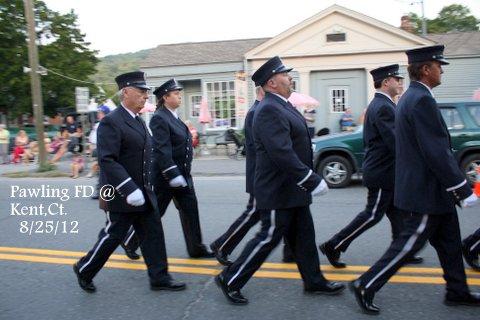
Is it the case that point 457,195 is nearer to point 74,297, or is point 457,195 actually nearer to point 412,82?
point 412,82

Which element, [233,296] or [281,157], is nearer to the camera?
[281,157]

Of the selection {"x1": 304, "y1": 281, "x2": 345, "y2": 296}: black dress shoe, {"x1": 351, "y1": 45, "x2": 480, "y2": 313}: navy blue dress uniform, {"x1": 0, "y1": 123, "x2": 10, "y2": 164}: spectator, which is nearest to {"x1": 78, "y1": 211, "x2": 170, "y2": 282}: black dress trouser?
{"x1": 304, "y1": 281, "x2": 345, "y2": 296}: black dress shoe

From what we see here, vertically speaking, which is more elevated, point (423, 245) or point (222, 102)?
point (222, 102)

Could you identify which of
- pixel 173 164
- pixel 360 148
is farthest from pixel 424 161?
pixel 360 148

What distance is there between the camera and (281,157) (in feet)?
13.1

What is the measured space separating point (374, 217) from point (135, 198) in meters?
2.18

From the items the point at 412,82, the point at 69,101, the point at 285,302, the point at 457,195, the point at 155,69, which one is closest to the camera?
the point at 457,195

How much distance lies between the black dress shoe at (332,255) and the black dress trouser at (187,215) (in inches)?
52.0

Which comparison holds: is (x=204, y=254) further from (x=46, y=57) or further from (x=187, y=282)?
(x=46, y=57)

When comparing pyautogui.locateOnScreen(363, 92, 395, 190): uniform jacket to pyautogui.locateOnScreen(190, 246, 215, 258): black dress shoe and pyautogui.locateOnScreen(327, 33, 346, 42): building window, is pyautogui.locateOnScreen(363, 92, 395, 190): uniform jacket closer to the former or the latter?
pyautogui.locateOnScreen(190, 246, 215, 258): black dress shoe

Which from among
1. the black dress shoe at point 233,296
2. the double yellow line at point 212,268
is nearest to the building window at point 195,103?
the double yellow line at point 212,268

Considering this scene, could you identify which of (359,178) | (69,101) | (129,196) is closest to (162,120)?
(129,196)

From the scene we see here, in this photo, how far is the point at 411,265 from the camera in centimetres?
504

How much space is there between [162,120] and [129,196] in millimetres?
1223
